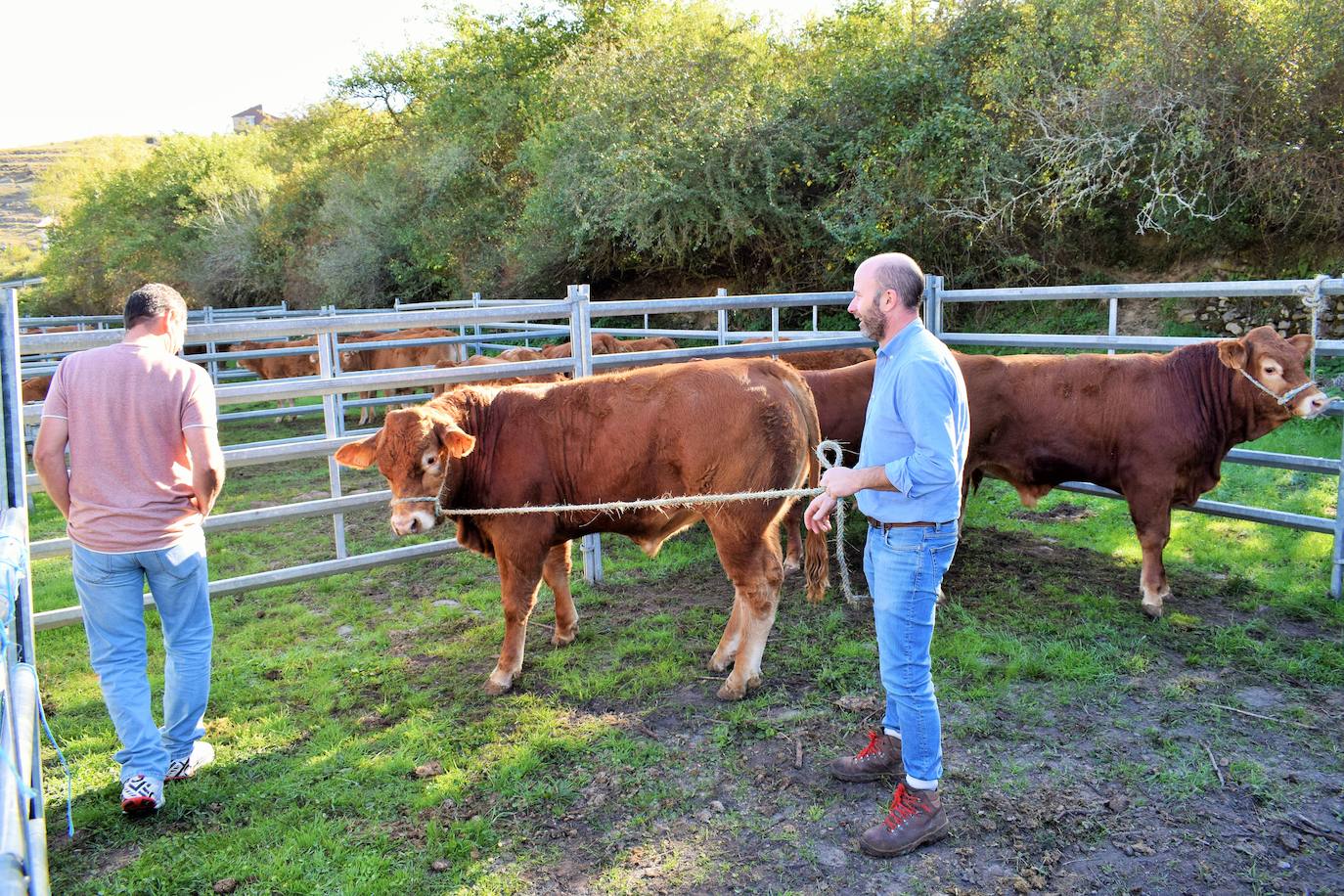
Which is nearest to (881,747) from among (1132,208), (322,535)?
(322,535)

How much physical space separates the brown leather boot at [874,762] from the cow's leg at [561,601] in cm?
198

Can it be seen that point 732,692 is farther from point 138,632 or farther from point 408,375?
point 408,375

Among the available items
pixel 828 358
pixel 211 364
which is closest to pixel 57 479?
pixel 828 358

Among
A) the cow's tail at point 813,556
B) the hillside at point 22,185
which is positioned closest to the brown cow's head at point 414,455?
the cow's tail at point 813,556

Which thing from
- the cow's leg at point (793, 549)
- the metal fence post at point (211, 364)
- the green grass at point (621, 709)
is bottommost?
the green grass at point (621, 709)

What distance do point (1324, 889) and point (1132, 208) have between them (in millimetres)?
11945

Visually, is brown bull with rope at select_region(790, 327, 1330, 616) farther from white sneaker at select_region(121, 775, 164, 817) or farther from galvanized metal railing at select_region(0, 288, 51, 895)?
galvanized metal railing at select_region(0, 288, 51, 895)

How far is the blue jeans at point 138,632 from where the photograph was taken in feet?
11.0

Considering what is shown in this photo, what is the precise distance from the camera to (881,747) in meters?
3.52

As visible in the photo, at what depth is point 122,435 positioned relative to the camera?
10.8 ft

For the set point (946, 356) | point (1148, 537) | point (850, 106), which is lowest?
point (1148, 537)

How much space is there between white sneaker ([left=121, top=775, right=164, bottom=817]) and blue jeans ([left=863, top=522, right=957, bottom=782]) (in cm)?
272

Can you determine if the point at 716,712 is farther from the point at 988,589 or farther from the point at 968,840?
the point at 988,589

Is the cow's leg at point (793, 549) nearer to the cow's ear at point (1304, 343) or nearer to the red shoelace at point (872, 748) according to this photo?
the red shoelace at point (872, 748)
